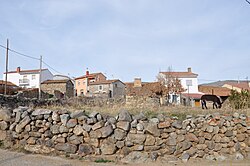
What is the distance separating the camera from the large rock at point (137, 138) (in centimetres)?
728

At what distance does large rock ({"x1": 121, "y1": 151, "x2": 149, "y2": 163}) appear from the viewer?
6.99 meters

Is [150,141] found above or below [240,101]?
below

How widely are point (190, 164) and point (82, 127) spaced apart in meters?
3.23

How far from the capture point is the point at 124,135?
24.0ft

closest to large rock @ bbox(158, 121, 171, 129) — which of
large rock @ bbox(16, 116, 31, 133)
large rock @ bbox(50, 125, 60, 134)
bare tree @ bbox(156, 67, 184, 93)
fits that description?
large rock @ bbox(50, 125, 60, 134)

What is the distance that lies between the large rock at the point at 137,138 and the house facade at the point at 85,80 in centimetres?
4655

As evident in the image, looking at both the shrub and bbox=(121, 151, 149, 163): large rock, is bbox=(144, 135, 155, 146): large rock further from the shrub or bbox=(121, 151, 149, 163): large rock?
the shrub

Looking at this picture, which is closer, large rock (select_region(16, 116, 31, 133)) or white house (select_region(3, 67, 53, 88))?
large rock (select_region(16, 116, 31, 133))

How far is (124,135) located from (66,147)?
1.72 metres

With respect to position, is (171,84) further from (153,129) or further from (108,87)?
(153,129)

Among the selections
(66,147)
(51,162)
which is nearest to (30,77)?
(66,147)

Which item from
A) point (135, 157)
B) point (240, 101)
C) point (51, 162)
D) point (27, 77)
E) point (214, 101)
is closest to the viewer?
point (51, 162)

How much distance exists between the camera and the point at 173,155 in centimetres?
732

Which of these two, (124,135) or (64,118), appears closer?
(124,135)
